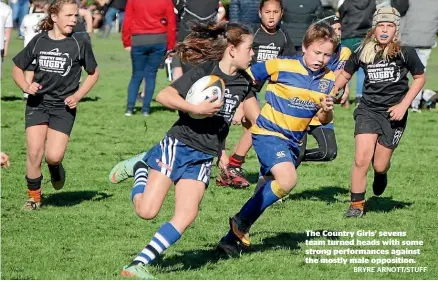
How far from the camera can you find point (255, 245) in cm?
810

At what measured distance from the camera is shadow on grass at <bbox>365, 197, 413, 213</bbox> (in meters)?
9.79

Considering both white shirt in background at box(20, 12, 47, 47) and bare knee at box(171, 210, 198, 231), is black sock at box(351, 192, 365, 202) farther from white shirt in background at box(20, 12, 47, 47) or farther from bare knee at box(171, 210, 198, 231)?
white shirt in background at box(20, 12, 47, 47)

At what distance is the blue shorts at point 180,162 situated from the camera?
7117mm

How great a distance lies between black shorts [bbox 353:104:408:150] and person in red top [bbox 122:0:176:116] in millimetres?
6996

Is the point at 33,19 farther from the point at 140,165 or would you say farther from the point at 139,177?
the point at 139,177

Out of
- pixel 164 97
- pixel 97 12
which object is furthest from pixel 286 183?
pixel 97 12

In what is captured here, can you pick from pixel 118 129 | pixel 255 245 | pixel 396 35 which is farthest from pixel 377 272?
pixel 118 129

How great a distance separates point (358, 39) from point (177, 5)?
10.0ft

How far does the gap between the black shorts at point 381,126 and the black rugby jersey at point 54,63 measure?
257 centimetres

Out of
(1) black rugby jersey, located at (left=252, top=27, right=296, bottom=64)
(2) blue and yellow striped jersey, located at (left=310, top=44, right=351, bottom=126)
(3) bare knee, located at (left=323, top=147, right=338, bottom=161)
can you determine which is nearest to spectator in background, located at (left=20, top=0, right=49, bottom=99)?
(1) black rugby jersey, located at (left=252, top=27, right=296, bottom=64)

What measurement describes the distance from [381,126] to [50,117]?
121 inches

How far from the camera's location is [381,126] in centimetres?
931

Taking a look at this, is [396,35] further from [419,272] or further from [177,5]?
[177,5]

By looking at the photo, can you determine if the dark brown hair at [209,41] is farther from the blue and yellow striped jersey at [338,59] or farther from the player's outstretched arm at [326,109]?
the blue and yellow striped jersey at [338,59]
